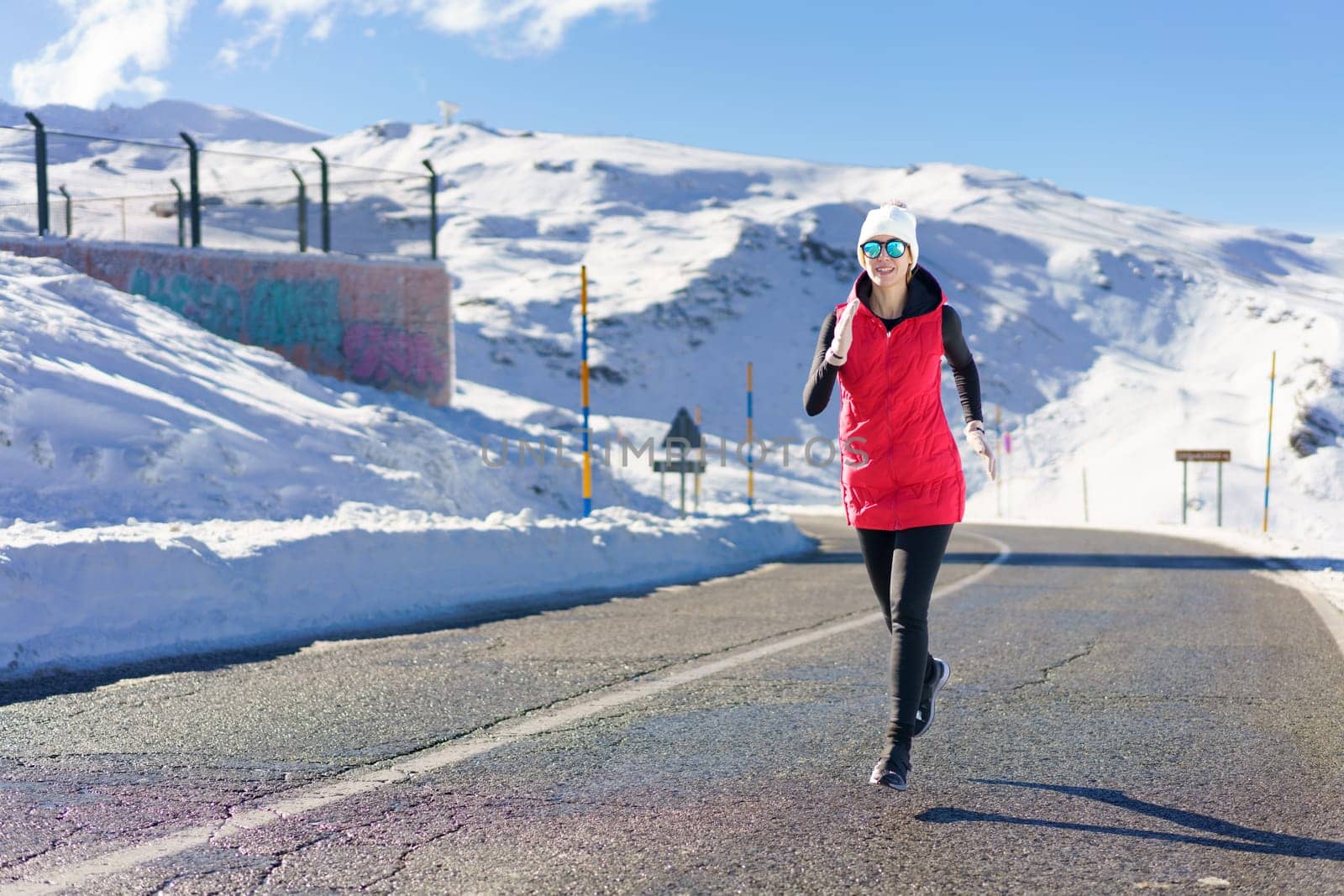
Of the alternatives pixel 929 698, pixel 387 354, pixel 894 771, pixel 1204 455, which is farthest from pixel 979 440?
pixel 1204 455

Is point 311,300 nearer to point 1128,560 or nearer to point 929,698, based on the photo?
point 1128,560

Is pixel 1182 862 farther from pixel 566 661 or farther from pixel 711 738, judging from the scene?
pixel 566 661

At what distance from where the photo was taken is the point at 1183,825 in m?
3.90

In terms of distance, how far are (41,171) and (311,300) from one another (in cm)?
439

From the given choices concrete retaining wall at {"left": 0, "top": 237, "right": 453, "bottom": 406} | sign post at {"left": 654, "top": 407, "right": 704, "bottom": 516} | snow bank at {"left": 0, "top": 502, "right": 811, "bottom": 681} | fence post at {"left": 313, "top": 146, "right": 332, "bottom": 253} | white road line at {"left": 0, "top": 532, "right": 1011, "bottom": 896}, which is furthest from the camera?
fence post at {"left": 313, "top": 146, "right": 332, "bottom": 253}

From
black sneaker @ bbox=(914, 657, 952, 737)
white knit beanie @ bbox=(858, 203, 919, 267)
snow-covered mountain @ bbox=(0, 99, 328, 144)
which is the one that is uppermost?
snow-covered mountain @ bbox=(0, 99, 328, 144)

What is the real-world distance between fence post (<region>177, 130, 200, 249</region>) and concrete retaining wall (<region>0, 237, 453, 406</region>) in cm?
34

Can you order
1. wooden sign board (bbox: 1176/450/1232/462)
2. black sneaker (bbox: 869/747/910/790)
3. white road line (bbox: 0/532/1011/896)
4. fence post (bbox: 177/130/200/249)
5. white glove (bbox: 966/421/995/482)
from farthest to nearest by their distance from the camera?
1. wooden sign board (bbox: 1176/450/1232/462)
2. fence post (bbox: 177/130/200/249)
3. white glove (bbox: 966/421/995/482)
4. black sneaker (bbox: 869/747/910/790)
5. white road line (bbox: 0/532/1011/896)

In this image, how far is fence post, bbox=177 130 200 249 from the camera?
20312 millimetres

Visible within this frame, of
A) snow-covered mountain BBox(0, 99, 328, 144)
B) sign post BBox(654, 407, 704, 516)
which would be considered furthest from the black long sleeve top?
snow-covered mountain BBox(0, 99, 328, 144)

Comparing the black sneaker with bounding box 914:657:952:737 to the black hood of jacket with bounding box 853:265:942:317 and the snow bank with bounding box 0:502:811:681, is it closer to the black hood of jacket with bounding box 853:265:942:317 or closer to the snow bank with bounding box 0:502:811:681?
the black hood of jacket with bounding box 853:265:942:317

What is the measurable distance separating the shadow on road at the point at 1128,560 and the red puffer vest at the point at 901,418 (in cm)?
1103

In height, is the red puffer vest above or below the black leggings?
above

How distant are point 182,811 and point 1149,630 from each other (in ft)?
22.2
